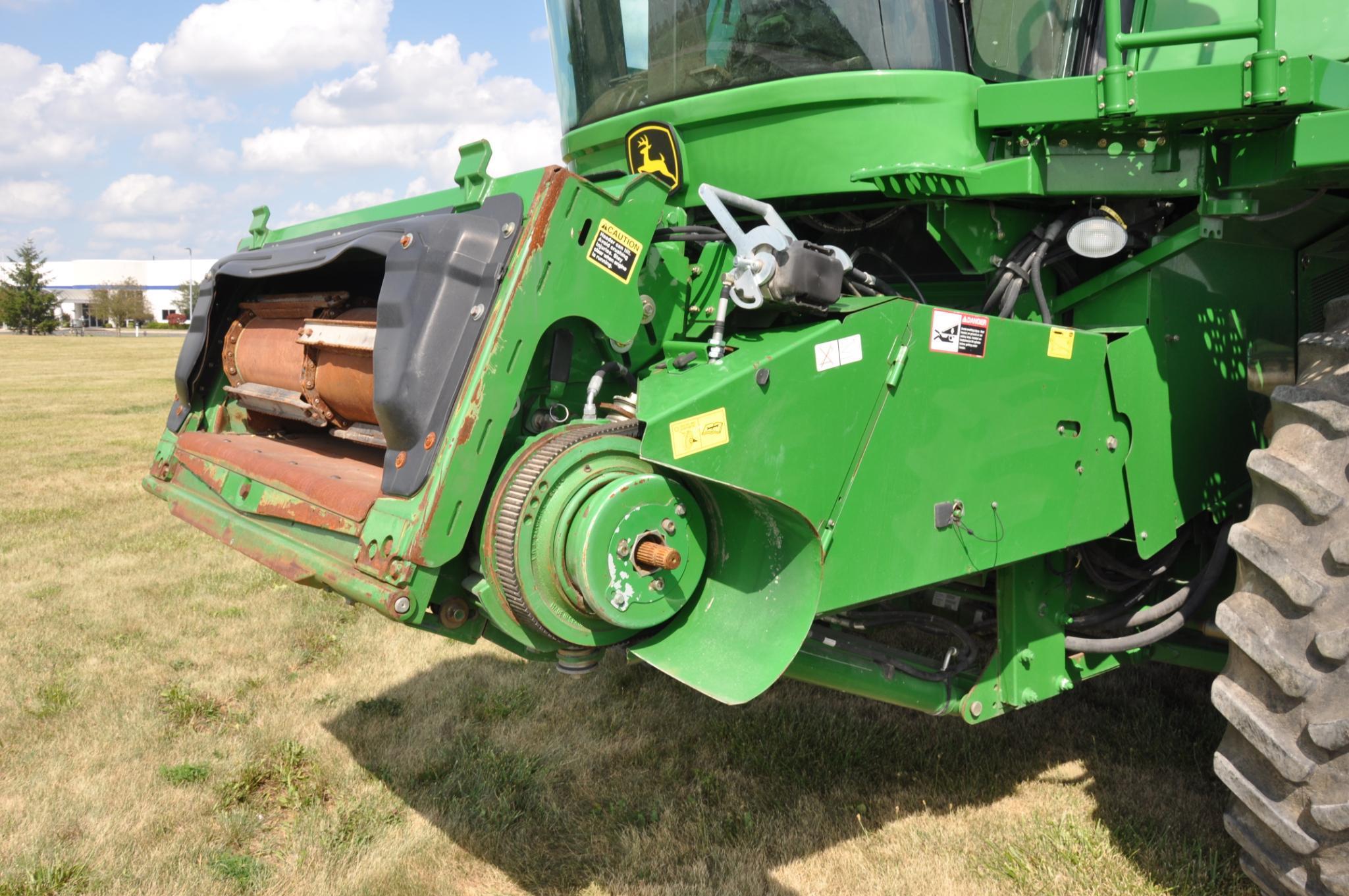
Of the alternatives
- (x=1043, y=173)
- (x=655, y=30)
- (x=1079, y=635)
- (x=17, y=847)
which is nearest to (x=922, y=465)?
(x=1043, y=173)

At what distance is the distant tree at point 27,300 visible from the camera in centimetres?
5247

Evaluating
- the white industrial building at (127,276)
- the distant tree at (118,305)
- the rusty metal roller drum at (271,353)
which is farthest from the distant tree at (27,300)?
the rusty metal roller drum at (271,353)

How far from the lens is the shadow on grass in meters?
3.16

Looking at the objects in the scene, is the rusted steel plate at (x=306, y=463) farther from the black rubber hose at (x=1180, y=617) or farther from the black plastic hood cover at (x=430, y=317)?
the black rubber hose at (x=1180, y=617)

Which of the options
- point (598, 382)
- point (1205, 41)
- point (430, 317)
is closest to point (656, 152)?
point (598, 382)

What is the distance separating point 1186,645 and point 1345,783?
0.84 m

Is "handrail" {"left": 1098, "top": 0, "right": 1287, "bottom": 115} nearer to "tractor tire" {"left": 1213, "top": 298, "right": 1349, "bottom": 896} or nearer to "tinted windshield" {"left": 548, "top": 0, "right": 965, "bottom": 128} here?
"tinted windshield" {"left": 548, "top": 0, "right": 965, "bottom": 128}

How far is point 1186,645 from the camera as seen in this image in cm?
321

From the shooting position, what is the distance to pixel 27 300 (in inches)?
2061

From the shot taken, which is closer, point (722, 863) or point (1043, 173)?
point (1043, 173)

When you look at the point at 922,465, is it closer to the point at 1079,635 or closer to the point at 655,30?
the point at 1079,635

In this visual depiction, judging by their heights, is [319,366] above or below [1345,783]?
above

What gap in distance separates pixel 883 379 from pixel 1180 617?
1.32m

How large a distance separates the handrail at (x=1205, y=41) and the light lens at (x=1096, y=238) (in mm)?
359
